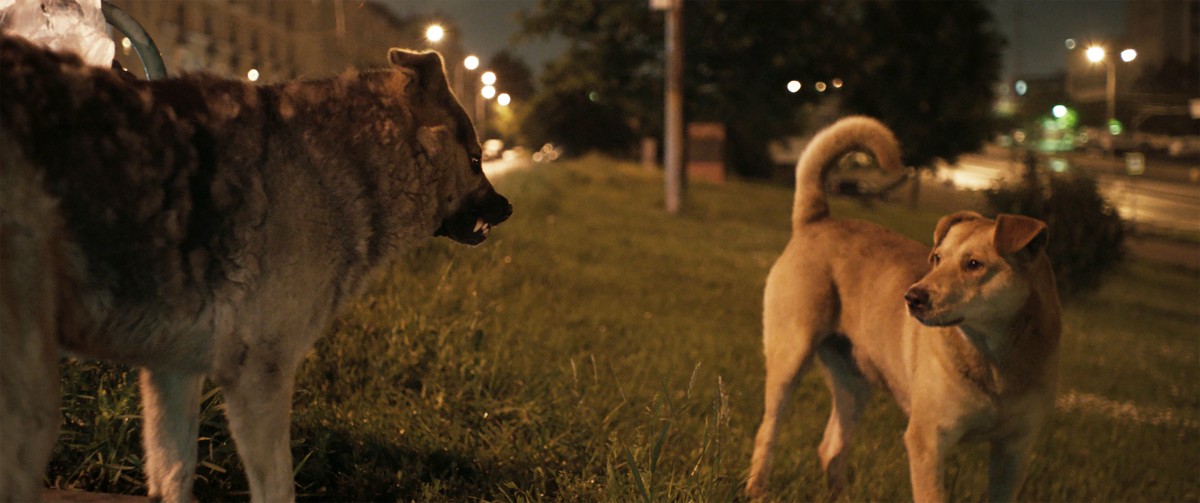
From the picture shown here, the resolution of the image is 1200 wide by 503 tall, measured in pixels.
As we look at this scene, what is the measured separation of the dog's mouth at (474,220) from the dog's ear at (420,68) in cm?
41

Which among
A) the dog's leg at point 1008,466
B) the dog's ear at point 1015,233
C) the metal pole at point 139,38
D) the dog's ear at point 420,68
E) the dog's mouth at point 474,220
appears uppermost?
the metal pole at point 139,38

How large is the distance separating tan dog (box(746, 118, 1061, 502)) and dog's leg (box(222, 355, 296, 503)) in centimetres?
275

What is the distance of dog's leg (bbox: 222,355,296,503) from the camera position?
252 cm

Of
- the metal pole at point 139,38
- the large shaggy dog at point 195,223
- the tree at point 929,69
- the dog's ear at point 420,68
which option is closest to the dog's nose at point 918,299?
the large shaggy dog at point 195,223

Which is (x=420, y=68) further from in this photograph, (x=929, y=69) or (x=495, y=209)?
(x=929, y=69)

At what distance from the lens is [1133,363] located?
12.2 metres

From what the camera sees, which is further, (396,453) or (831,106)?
(831,106)

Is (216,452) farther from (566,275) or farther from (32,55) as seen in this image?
(566,275)

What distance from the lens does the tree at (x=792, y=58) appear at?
28.1m

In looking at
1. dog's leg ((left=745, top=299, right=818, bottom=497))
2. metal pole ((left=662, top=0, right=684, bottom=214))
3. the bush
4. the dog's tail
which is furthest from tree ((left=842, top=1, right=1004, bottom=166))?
dog's leg ((left=745, top=299, right=818, bottom=497))

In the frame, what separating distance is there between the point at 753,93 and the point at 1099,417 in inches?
803

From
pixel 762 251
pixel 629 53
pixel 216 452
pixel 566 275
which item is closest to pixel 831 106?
pixel 629 53

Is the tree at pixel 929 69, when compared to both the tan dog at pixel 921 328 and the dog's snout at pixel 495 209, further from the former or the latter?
the dog's snout at pixel 495 209

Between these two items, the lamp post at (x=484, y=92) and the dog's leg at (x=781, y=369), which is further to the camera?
the lamp post at (x=484, y=92)
